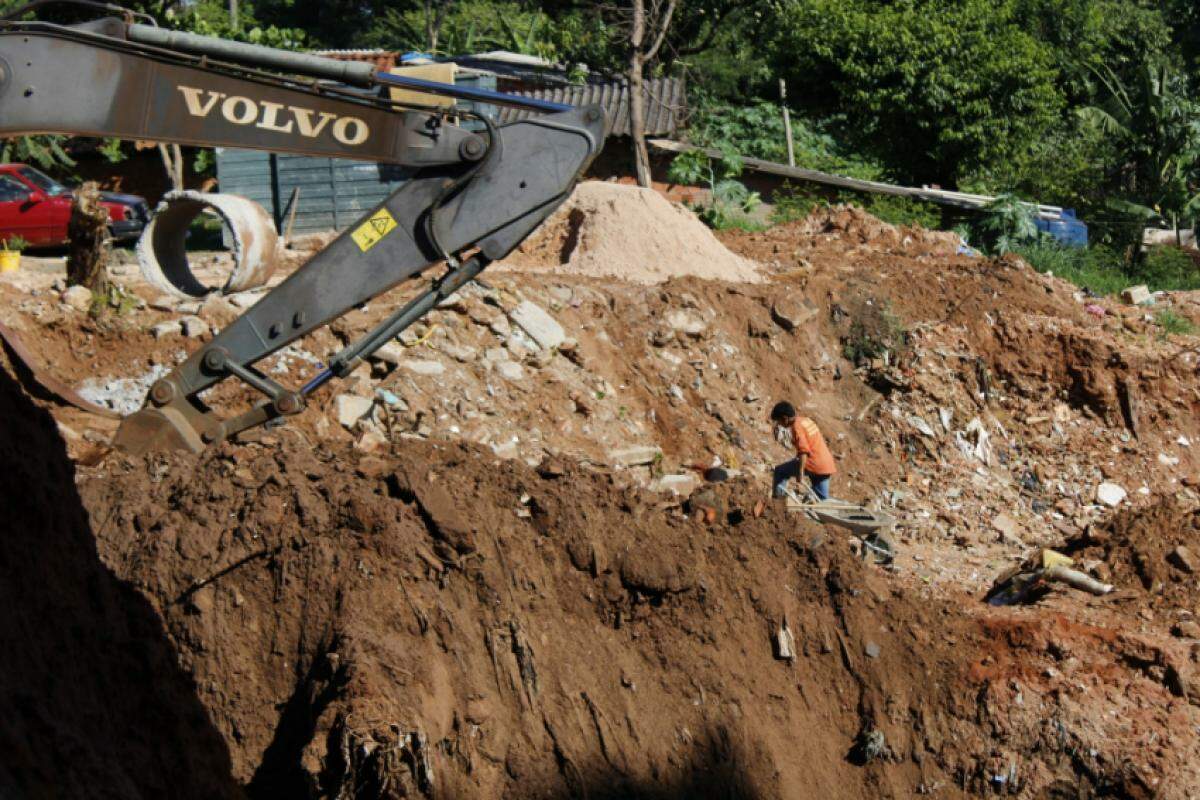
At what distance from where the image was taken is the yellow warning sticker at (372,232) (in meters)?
7.31

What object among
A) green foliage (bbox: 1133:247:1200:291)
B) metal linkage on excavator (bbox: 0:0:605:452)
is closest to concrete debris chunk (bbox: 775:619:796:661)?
metal linkage on excavator (bbox: 0:0:605:452)

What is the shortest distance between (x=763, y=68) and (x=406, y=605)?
2438 centimetres

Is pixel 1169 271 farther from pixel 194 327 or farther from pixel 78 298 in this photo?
pixel 78 298

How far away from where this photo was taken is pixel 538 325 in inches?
488

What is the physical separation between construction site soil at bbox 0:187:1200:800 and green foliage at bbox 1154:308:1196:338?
802cm

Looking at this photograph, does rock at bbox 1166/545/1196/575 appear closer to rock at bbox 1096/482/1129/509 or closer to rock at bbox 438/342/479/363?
rock at bbox 1096/482/1129/509

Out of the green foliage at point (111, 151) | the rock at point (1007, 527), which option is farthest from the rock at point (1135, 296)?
the green foliage at point (111, 151)

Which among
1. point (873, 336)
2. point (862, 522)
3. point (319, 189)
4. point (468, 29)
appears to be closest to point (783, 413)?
point (862, 522)

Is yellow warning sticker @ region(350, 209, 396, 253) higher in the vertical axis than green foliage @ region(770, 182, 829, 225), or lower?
higher

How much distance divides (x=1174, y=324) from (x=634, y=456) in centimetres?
1049

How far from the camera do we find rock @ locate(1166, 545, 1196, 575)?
9.30 meters

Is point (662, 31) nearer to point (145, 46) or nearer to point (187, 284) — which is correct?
point (187, 284)

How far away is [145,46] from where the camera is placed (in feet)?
21.0

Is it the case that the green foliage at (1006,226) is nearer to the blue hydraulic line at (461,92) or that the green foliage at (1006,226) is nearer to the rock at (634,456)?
the rock at (634,456)
